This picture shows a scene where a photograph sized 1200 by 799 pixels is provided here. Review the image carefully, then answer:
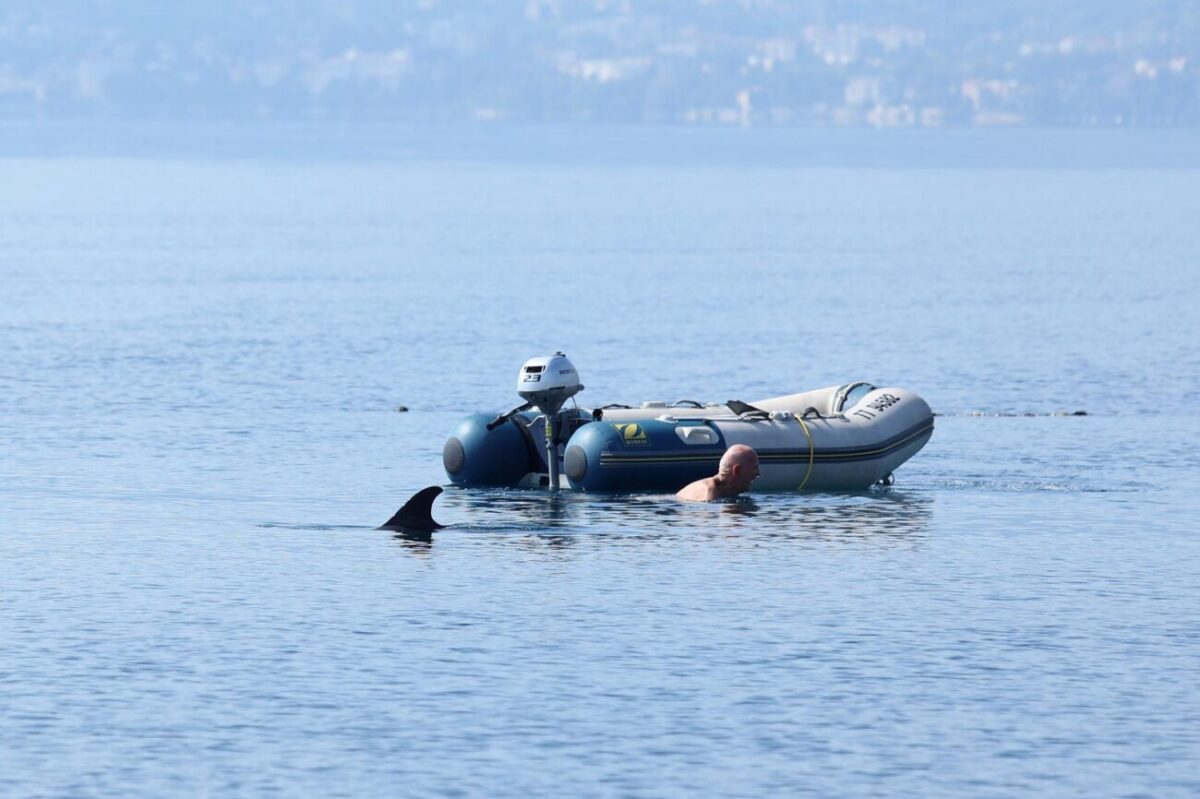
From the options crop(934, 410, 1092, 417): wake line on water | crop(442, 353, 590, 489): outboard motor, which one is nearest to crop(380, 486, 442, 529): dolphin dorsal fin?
crop(442, 353, 590, 489): outboard motor

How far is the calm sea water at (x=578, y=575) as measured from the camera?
14992 mm

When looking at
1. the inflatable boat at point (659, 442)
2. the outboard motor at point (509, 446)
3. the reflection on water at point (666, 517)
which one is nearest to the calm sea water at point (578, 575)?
the reflection on water at point (666, 517)

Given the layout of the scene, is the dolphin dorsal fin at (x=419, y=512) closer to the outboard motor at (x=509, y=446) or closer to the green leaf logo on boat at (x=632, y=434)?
the outboard motor at (x=509, y=446)

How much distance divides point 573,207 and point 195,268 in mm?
49838

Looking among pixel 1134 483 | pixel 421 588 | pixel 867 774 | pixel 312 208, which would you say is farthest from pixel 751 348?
pixel 312 208

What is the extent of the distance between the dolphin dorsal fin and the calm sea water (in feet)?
1.48

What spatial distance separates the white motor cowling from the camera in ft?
80.0

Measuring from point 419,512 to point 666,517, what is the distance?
2.57 metres

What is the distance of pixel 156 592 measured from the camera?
65.3 ft

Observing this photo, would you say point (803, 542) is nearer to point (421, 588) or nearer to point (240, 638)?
point (421, 588)

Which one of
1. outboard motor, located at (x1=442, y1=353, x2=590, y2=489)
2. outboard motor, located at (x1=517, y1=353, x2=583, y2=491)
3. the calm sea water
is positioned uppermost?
outboard motor, located at (x1=517, y1=353, x2=583, y2=491)

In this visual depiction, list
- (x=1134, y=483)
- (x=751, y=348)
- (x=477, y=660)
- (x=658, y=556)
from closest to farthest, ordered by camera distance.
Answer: (x=477, y=660) → (x=658, y=556) → (x=1134, y=483) → (x=751, y=348)

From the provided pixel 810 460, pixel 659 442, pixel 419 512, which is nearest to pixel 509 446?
pixel 659 442

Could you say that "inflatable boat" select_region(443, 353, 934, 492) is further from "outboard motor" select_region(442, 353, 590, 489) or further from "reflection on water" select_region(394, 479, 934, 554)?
"reflection on water" select_region(394, 479, 934, 554)
